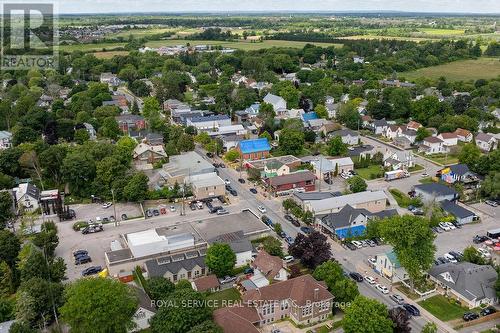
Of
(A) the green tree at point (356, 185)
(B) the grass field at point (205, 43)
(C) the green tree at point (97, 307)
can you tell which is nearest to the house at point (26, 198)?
(C) the green tree at point (97, 307)

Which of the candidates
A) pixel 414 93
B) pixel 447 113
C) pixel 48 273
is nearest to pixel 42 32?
pixel 414 93

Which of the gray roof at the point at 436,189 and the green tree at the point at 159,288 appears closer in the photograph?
the green tree at the point at 159,288

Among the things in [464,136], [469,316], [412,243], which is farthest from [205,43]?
[469,316]

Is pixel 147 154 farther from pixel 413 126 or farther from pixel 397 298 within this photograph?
pixel 413 126

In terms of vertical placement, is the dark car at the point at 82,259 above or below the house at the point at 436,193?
below

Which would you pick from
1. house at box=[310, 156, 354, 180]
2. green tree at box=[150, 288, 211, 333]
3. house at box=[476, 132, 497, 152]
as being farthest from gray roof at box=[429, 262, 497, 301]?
house at box=[476, 132, 497, 152]

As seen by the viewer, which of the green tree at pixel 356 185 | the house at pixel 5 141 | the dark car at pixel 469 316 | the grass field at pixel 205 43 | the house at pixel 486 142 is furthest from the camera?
the grass field at pixel 205 43

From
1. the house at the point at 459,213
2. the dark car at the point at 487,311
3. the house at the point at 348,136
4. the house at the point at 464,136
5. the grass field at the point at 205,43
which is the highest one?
the grass field at the point at 205,43

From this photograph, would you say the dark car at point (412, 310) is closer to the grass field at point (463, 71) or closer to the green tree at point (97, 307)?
the green tree at point (97, 307)
